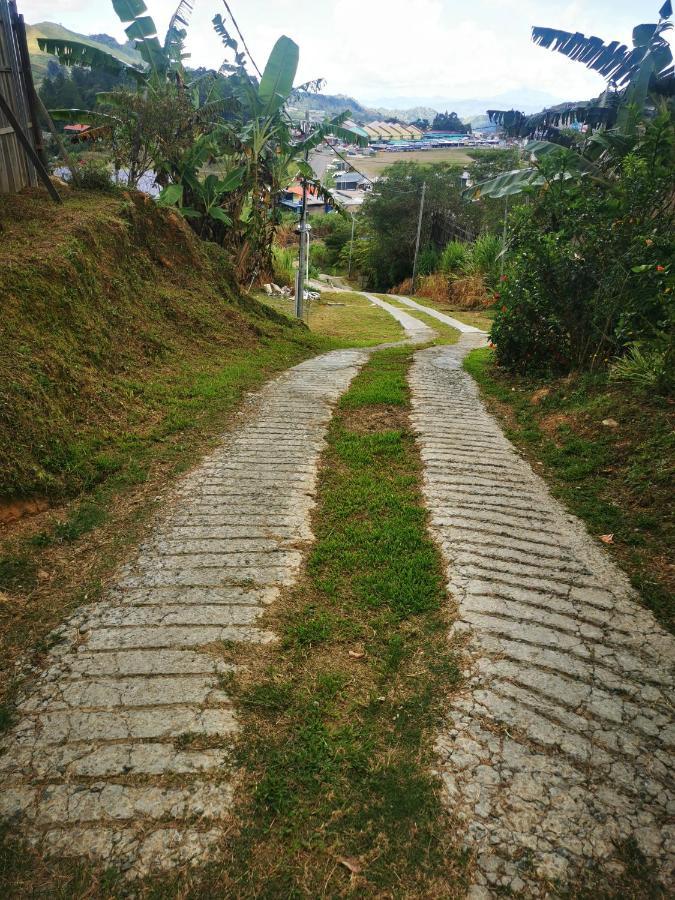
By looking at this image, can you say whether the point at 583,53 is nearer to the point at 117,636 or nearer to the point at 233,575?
the point at 233,575

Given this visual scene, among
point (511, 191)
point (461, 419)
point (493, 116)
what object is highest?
point (493, 116)

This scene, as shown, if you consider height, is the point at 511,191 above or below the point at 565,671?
above

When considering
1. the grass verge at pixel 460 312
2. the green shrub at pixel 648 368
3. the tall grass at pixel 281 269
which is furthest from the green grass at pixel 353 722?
the tall grass at pixel 281 269

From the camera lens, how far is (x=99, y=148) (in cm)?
1267

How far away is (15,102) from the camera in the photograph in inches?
268

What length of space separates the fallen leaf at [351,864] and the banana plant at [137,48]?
12.6 meters

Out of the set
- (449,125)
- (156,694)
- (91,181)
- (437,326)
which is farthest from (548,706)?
(449,125)

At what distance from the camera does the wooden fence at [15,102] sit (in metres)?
6.44

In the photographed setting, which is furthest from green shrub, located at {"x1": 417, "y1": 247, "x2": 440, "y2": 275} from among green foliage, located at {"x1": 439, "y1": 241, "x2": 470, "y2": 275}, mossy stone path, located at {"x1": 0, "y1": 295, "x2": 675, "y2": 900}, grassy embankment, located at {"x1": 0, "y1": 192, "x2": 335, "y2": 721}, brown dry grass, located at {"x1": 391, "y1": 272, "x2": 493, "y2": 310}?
mossy stone path, located at {"x1": 0, "y1": 295, "x2": 675, "y2": 900}

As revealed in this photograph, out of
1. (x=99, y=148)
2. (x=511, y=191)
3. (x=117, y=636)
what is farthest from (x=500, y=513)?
(x=99, y=148)

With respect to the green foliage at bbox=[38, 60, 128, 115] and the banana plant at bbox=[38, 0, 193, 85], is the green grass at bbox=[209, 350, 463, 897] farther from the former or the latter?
the green foliage at bbox=[38, 60, 128, 115]

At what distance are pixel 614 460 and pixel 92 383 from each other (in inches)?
187

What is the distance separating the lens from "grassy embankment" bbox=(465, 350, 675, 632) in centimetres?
377

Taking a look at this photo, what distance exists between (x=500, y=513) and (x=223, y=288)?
7179mm
